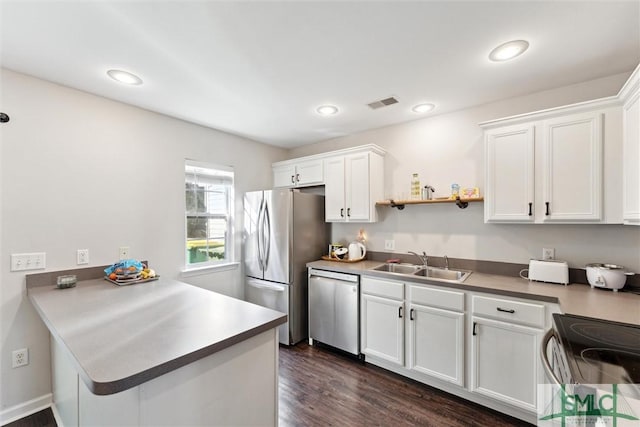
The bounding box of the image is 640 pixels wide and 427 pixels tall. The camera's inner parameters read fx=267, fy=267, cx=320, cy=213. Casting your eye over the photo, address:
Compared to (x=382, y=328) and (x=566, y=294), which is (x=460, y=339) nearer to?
(x=382, y=328)

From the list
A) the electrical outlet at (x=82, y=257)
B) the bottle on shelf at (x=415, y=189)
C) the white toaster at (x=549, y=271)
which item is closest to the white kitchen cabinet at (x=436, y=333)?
the white toaster at (x=549, y=271)

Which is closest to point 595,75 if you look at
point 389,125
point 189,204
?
point 389,125

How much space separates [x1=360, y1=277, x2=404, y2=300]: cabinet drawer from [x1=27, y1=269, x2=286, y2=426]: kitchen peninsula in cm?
131

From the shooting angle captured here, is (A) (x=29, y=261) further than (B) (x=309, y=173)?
No

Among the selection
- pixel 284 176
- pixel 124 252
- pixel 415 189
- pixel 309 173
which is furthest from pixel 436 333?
pixel 124 252

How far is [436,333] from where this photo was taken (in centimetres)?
221

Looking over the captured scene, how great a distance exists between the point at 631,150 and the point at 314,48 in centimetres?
212

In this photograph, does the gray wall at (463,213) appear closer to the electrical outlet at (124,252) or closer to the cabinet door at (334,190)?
the cabinet door at (334,190)

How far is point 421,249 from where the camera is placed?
291 centimetres

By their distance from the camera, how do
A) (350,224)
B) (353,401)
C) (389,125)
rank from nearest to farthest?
(353,401)
(389,125)
(350,224)

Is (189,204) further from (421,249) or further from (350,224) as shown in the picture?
(421,249)

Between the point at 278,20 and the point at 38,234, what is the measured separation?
92.2 inches

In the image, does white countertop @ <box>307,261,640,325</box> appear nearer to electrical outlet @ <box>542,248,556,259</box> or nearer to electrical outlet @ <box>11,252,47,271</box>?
electrical outlet @ <box>542,248,556,259</box>

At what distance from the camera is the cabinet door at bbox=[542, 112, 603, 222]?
6.18 feet
